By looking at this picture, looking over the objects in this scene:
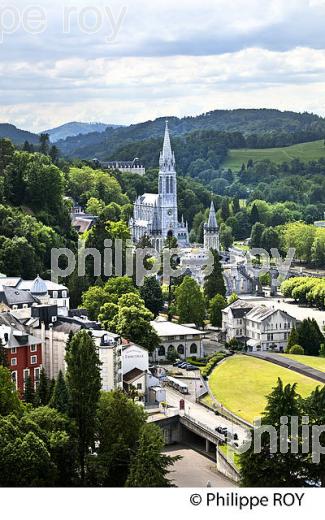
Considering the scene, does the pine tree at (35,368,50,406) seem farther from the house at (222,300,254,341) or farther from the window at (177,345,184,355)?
the house at (222,300,254,341)

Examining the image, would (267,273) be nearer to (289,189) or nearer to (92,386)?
(92,386)

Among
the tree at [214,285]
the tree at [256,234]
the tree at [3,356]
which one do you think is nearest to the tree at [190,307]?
the tree at [214,285]

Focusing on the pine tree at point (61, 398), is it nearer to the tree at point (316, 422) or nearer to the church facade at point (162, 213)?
the tree at point (316, 422)

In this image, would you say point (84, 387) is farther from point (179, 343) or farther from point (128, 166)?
point (128, 166)

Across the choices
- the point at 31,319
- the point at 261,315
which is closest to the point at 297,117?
the point at 261,315

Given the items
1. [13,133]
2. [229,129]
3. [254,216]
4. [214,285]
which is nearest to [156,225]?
[13,133]

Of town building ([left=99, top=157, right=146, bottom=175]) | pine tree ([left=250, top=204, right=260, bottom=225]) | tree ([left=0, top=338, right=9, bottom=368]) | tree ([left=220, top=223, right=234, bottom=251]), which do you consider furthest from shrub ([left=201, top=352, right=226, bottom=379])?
town building ([left=99, top=157, right=146, bottom=175])

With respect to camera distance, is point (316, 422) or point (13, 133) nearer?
point (316, 422)
